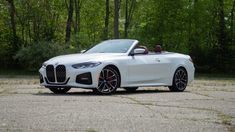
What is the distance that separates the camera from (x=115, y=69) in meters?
15.0

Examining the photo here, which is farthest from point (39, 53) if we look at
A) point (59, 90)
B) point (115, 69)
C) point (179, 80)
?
point (115, 69)

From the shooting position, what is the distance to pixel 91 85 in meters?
14.3

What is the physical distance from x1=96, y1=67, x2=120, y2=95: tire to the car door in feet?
2.29

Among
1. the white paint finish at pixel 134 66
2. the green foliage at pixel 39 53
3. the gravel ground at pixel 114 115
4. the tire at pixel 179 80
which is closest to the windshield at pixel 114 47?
the white paint finish at pixel 134 66

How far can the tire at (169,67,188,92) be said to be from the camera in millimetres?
17281

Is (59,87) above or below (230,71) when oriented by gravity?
above

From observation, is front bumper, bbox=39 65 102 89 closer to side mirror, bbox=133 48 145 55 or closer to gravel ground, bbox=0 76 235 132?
gravel ground, bbox=0 76 235 132

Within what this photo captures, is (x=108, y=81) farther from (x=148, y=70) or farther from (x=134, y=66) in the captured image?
(x=148, y=70)

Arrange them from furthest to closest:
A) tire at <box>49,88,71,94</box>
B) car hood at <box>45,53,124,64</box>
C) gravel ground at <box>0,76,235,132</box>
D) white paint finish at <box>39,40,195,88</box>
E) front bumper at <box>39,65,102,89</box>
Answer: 1. tire at <box>49,88,71,94</box>
2. car hood at <box>45,53,124,64</box>
3. white paint finish at <box>39,40,195,88</box>
4. front bumper at <box>39,65,102,89</box>
5. gravel ground at <box>0,76,235,132</box>

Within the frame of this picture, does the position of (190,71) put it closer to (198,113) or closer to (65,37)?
(198,113)

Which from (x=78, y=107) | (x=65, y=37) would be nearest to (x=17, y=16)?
(x=65, y=37)

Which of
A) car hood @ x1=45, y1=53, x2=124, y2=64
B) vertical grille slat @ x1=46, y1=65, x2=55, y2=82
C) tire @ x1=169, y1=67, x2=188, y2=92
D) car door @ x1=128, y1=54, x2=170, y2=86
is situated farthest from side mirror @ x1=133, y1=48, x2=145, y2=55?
vertical grille slat @ x1=46, y1=65, x2=55, y2=82

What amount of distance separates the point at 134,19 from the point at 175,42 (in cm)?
2070

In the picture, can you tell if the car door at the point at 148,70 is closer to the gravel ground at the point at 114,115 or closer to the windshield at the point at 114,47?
the windshield at the point at 114,47
